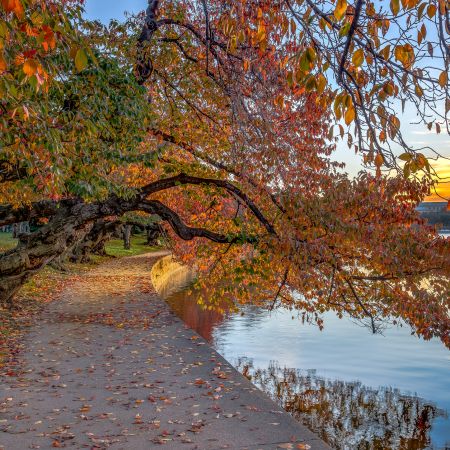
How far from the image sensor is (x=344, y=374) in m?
17.5

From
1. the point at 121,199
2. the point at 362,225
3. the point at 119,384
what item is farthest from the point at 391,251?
the point at 121,199

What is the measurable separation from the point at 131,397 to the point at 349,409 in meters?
6.31

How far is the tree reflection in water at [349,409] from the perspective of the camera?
36.3 feet

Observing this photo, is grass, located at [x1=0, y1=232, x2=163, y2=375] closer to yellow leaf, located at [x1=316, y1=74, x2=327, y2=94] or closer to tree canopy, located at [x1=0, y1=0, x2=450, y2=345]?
tree canopy, located at [x1=0, y1=0, x2=450, y2=345]

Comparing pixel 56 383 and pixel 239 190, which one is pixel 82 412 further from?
pixel 239 190

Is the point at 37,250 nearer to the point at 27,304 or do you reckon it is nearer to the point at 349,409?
the point at 27,304

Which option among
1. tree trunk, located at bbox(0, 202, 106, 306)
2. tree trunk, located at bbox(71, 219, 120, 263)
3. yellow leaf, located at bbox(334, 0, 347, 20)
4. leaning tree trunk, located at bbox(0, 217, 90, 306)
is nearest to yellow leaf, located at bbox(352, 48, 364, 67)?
yellow leaf, located at bbox(334, 0, 347, 20)

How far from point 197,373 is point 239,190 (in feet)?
15.3

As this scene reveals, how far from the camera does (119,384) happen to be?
30.0 ft

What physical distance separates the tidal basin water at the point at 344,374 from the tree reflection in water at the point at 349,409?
0.07 ft

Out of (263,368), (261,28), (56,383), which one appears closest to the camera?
(261,28)

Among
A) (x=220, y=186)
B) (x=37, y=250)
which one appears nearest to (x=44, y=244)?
(x=37, y=250)

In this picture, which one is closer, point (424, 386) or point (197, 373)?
point (197, 373)

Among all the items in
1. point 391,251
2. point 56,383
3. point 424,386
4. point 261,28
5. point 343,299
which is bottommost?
point 424,386
